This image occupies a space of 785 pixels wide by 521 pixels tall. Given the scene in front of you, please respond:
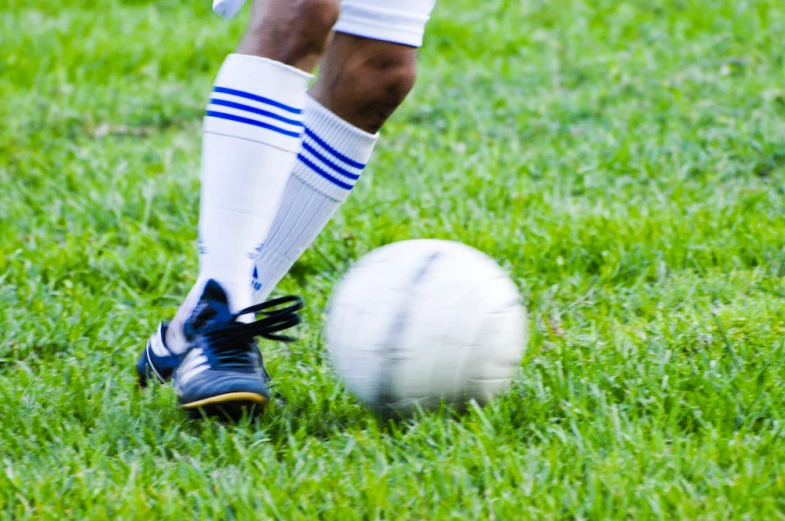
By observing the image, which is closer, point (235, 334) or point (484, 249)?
point (235, 334)

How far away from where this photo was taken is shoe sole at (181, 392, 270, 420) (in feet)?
7.44

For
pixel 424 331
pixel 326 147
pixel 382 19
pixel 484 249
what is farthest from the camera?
pixel 484 249

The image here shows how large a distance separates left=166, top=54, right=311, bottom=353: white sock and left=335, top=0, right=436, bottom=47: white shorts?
218mm

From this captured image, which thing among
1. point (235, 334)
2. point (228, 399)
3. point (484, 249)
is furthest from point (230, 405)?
point (484, 249)

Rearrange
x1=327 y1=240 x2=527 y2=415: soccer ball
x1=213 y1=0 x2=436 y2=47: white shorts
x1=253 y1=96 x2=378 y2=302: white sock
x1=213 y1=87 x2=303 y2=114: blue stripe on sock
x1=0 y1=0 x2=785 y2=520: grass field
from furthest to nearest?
x1=253 y1=96 x2=378 y2=302: white sock → x1=213 y1=0 x2=436 y2=47: white shorts → x1=213 y1=87 x2=303 y2=114: blue stripe on sock → x1=327 y1=240 x2=527 y2=415: soccer ball → x1=0 y1=0 x2=785 y2=520: grass field

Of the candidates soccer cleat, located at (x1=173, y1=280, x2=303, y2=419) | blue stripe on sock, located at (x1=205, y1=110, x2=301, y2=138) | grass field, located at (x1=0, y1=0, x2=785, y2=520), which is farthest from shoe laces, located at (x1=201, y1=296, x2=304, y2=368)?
blue stripe on sock, located at (x1=205, y1=110, x2=301, y2=138)

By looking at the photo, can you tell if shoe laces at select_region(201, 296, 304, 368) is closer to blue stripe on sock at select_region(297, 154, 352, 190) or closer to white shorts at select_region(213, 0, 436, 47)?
blue stripe on sock at select_region(297, 154, 352, 190)

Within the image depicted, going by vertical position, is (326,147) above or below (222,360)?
above

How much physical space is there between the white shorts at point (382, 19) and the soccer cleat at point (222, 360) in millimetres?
680

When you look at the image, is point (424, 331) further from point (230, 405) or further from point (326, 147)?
point (326, 147)

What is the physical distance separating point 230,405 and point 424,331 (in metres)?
0.47

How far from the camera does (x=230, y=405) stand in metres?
2.30

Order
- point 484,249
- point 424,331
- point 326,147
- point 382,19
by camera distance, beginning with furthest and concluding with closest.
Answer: point 484,249 → point 326,147 → point 382,19 → point 424,331

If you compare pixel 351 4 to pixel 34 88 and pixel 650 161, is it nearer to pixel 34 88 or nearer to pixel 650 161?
pixel 650 161
